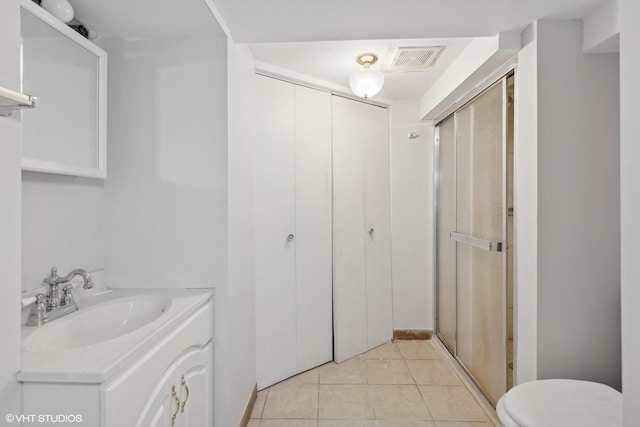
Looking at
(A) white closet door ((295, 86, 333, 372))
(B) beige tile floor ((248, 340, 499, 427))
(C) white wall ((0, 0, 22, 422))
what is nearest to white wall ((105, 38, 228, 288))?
(C) white wall ((0, 0, 22, 422))

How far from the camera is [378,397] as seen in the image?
220cm

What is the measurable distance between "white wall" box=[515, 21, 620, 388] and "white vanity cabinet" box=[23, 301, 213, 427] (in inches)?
62.1

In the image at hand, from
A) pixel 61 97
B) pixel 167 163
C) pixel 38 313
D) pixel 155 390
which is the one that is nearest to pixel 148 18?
pixel 61 97

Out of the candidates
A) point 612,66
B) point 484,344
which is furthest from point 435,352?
point 612,66

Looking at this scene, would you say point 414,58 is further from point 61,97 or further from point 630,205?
point 61,97

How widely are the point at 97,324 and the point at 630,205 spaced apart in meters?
1.78

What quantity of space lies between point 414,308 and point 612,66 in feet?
7.47

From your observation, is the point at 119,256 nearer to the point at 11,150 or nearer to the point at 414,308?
the point at 11,150

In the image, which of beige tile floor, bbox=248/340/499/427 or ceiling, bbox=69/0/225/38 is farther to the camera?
beige tile floor, bbox=248/340/499/427

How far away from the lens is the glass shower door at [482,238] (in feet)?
6.41

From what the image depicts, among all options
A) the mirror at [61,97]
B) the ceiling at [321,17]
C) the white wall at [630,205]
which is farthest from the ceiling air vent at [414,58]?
the mirror at [61,97]

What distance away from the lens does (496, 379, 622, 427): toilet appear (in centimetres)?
118

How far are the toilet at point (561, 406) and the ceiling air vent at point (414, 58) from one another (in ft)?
6.18

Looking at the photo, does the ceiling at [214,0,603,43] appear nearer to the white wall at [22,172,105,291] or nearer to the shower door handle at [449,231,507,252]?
the white wall at [22,172,105,291]
